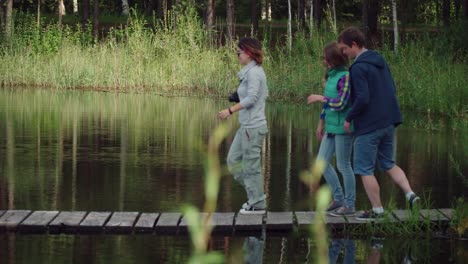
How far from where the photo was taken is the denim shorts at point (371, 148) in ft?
31.7

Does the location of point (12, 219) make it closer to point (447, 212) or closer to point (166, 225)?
point (166, 225)

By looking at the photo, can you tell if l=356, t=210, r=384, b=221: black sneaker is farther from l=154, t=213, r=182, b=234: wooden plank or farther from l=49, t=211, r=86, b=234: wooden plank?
l=49, t=211, r=86, b=234: wooden plank

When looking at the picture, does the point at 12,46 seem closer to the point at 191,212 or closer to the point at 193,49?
the point at 193,49

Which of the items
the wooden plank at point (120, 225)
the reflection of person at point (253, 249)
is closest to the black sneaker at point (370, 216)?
the reflection of person at point (253, 249)

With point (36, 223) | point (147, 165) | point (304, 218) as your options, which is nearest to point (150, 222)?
point (36, 223)

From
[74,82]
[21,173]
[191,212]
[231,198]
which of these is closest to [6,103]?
[74,82]

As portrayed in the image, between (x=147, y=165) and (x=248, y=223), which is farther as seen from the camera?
(x=147, y=165)

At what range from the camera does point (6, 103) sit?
83.6ft

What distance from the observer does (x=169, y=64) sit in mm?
30906

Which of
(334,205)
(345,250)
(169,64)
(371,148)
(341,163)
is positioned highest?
(169,64)

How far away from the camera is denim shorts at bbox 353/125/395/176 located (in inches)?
380

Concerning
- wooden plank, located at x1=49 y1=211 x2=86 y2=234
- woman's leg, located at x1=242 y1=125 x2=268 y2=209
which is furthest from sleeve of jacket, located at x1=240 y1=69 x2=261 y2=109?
wooden plank, located at x1=49 y1=211 x2=86 y2=234

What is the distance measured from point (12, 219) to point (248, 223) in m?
1.96

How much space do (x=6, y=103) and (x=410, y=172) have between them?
523 inches
